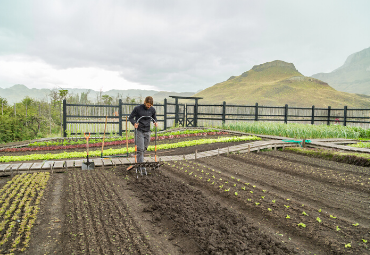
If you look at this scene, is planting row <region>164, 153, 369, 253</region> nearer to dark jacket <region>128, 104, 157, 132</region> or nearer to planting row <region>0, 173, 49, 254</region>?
dark jacket <region>128, 104, 157, 132</region>

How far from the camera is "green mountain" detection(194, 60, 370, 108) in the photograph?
79.7 metres

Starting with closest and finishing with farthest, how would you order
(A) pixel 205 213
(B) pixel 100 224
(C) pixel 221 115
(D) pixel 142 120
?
(B) pixel 100 224, (A) pixel 205 213, (D) pixel 142 120, (C) pixel 221 115

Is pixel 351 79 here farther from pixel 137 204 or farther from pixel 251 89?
pixel 137 204

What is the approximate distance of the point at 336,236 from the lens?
3084mm

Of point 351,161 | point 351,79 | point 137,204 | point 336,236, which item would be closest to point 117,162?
point 137,204

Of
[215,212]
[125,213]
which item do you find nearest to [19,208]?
[125,213]

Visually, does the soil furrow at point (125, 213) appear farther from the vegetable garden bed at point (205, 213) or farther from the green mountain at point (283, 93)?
the green mountain at point (283, 93)

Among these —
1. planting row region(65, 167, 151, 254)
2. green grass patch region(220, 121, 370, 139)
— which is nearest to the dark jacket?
planting row region(65, 167, 151, 254)

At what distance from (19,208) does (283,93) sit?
314 ft

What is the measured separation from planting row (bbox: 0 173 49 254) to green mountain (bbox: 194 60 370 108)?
8002cm

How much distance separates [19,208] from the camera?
3.80 m

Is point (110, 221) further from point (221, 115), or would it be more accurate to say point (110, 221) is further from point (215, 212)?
point (221, 115)

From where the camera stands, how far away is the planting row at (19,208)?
292cm

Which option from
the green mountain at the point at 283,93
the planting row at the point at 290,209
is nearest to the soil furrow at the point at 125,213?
the planting row at the point at 290,209
